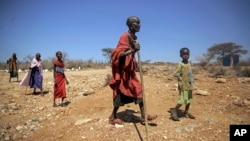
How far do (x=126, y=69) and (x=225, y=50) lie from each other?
1169 inches

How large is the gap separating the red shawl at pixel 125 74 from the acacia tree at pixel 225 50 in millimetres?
28219

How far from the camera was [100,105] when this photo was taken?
6.65m

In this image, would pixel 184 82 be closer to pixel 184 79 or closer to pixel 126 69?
pixel 184 79

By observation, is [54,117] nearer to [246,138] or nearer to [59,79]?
[59,79]

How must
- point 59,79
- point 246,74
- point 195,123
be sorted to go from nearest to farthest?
point 195,123, point 59,79, point 246,74

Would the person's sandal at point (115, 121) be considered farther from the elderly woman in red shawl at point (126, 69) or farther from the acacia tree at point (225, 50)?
the acacia tree at point (225, 50)

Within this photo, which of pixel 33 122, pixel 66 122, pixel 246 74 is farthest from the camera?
pixel 246 74

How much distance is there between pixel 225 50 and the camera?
31500 mm

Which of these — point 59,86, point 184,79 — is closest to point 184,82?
point 184,79

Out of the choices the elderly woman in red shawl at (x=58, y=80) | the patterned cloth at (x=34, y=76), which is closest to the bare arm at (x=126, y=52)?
the elderly woman in red shawl at (x=58, y=80)

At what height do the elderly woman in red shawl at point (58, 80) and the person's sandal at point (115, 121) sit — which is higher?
the elderly woman in red shawl at point (58, 80)

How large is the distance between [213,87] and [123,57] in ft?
18.9

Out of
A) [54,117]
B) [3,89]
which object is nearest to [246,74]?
[54,117]

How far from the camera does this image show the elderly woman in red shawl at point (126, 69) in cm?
456
